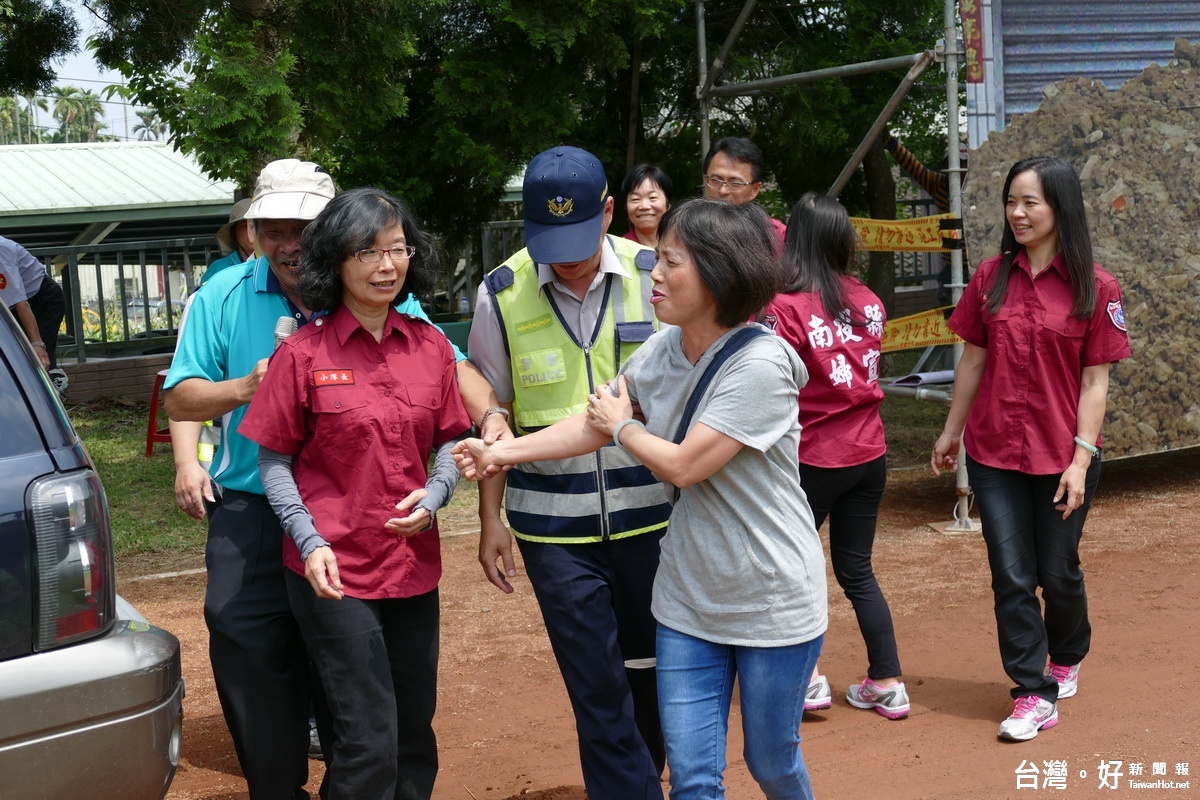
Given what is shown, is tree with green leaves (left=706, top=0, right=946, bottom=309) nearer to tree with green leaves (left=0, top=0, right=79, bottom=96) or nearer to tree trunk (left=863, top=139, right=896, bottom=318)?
tree trunk (left=863, top=139, right=896, bottom=318)

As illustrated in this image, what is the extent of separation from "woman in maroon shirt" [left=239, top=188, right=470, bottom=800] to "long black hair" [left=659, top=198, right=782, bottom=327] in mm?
772

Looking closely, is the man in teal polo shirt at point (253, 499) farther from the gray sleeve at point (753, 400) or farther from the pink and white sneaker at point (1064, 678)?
the pink and white sneaker at point (1064, 678)

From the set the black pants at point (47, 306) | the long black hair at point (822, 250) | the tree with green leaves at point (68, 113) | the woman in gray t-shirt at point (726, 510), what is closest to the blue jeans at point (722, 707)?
the woman in gray t-shirt at point (726, 510)

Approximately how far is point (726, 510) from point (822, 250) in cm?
191

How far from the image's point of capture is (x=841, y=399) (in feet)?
14.8

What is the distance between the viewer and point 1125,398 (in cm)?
764

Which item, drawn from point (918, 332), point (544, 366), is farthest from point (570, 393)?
point (918, 332)

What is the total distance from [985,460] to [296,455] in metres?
2.49

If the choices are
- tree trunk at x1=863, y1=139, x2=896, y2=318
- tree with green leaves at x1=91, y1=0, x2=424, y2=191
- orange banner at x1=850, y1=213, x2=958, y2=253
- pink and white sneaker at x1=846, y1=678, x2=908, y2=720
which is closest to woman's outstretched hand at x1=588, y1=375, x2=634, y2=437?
pink and white sneaker at x1=846, y1=678, x2=908, y2=720

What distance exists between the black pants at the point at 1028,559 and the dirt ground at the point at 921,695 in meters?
0.27

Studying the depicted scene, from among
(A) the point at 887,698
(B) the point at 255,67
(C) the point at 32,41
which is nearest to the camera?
(A) the point at 887,698

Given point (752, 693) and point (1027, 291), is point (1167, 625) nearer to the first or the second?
point (1027, 291)

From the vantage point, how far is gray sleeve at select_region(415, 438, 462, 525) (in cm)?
312

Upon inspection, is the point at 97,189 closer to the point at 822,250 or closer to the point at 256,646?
the point at 822,250
